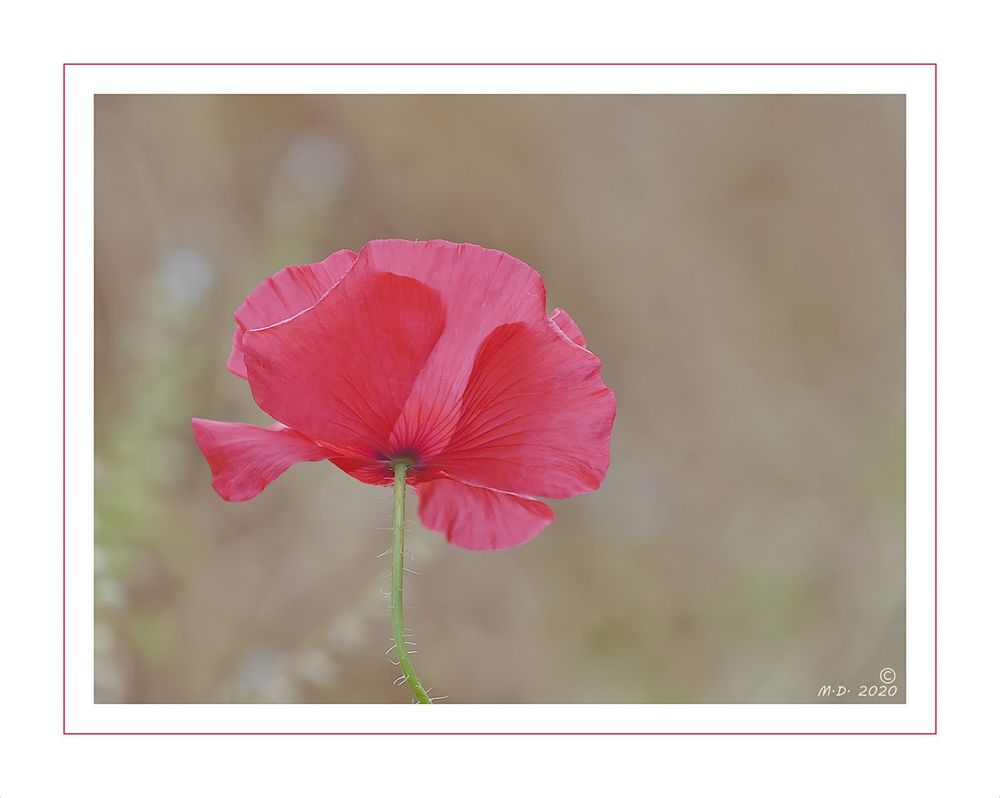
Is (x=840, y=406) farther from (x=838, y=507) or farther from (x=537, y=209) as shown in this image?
(x=537, y=209)

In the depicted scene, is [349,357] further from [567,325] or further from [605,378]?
[605,378]
